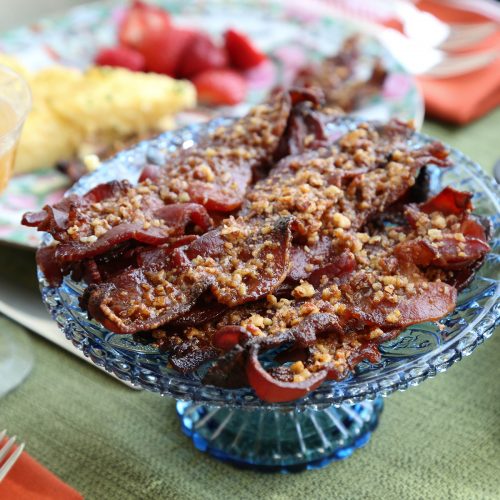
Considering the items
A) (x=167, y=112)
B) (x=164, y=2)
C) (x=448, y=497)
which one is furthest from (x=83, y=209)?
(x=164, y=2)

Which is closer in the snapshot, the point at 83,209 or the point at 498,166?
the point at 83,209

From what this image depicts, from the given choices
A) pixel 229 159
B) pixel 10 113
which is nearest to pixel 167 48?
pixel 10 113

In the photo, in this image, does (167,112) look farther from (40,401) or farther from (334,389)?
(334,389)

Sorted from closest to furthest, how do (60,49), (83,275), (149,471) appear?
(83,275) → (149,471) → (60,49)

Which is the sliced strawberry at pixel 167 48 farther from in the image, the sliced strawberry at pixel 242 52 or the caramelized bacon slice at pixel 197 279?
the caramelized bacon slice at pixel 197 279

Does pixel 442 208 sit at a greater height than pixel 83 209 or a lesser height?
greater

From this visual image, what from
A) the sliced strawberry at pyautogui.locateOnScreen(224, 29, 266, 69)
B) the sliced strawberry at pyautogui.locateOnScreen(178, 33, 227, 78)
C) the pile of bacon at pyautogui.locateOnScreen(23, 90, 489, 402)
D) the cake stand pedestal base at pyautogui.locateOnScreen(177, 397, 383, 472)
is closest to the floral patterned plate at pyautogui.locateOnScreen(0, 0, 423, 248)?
the sliced strawberry at pyautogui.locateOnScreen(224, 29, 266, 69)

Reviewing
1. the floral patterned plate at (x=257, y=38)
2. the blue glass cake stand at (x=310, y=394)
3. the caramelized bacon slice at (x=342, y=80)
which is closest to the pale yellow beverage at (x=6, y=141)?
the blue glass cake stand at (x=310, y=394)
